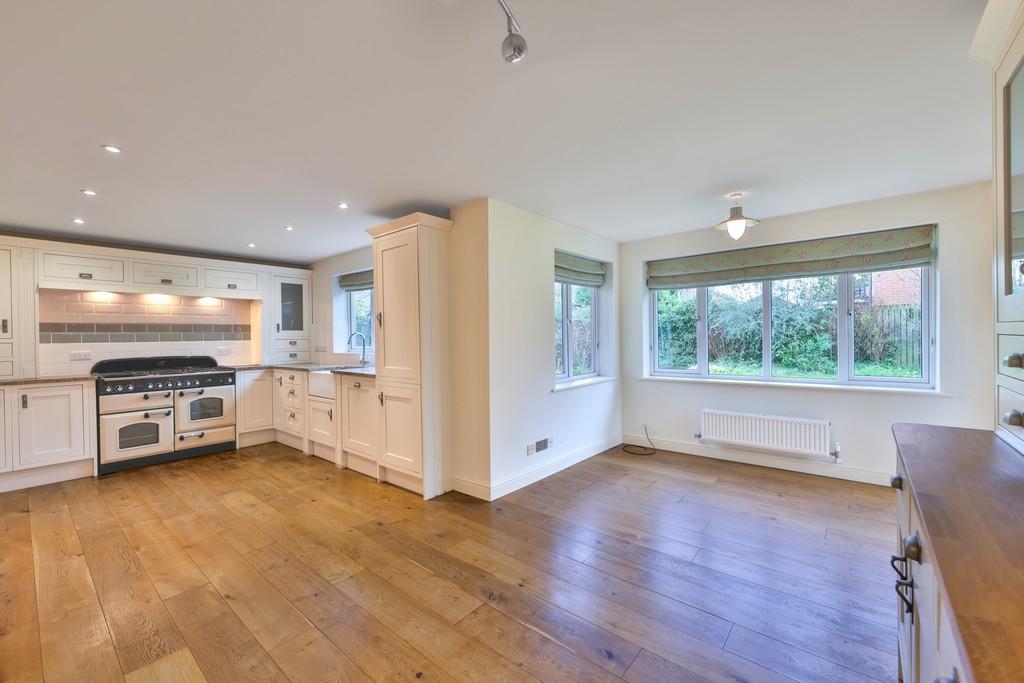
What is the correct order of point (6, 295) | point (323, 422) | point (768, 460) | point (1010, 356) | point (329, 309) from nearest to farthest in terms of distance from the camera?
point (1010, 356) < point (6, 295) < point (768, 460) < point (323, 422) < point (329, 309)

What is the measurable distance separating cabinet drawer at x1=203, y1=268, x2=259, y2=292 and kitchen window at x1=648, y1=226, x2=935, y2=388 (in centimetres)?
475

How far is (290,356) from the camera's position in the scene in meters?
5.59

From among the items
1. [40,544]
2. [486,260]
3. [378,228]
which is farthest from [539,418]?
[40,544]

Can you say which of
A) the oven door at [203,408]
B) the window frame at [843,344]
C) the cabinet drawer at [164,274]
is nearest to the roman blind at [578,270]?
the window frame at [843,344]

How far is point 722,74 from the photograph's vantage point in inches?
67.6

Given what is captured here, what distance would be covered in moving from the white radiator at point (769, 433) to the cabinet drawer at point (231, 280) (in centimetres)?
539

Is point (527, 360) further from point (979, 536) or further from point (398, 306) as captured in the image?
point (979, 536)

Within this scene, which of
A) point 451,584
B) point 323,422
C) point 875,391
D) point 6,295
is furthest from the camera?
point 323,422

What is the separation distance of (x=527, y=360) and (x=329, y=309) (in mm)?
3204

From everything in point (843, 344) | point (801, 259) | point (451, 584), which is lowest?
point (451, 584)

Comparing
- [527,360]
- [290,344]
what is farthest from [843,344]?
[290,344]

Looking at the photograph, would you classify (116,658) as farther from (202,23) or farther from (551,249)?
(551,249)

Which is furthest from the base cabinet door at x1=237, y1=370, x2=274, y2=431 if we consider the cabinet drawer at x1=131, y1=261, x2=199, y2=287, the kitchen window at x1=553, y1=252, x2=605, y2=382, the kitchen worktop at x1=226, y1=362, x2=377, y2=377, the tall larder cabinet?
the kitchen window at x1=553, y1=252, x2=605, y2=382

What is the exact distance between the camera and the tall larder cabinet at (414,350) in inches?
128
